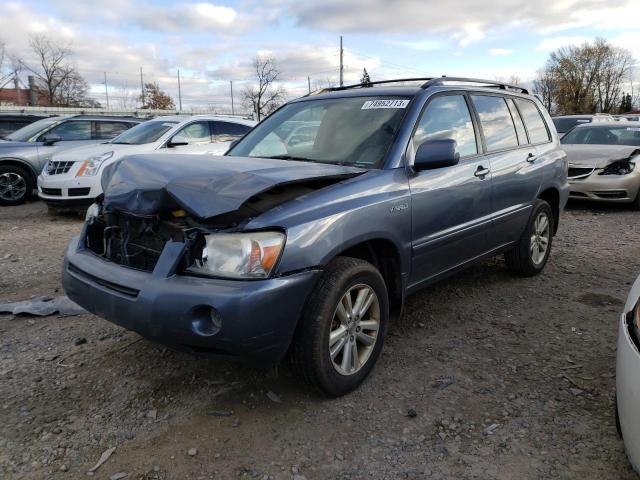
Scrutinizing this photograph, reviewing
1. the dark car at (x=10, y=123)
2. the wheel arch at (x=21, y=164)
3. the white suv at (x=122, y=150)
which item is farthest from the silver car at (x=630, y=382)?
the dark car at (x=10, y=123)

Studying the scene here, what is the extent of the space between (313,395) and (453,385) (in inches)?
32.6

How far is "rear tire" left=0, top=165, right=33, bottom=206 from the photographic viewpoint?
9.39 meters

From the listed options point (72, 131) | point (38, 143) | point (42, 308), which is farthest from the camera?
point (72, 131)

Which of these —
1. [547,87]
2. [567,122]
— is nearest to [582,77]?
[547,87]

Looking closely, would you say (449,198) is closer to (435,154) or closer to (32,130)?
(435,154)

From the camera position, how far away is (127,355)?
3391 millimetres

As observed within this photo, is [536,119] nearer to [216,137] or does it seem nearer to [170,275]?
[170,275]

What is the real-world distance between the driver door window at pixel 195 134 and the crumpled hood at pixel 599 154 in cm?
623

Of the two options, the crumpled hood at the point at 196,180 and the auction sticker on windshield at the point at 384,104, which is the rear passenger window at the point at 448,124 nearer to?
the auction sticker on windshield at the point at 384,104

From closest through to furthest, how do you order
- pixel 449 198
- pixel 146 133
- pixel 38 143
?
pixel 449 198 < pixel 146 133 < pixel 38 143

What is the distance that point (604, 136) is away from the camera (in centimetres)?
1014

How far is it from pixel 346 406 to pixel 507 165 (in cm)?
248

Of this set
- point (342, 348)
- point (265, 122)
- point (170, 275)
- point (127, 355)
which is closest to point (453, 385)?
point (342, 348)

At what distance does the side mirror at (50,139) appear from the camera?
9.71 m
